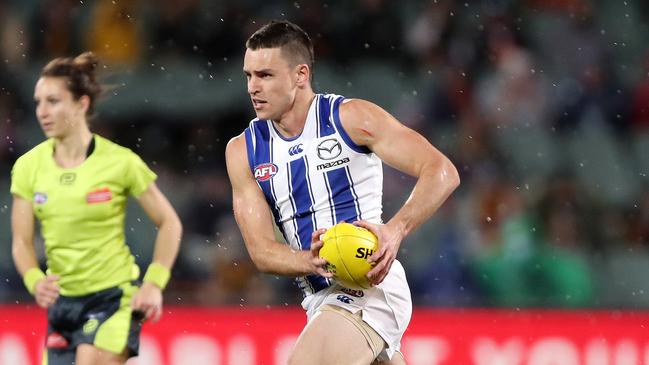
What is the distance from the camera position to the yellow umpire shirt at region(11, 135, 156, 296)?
6.34 metres

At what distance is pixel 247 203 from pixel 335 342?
0.75 meters

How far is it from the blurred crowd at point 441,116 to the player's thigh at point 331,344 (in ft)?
13.3

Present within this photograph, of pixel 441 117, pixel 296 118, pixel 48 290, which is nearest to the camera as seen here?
pixel 296 118

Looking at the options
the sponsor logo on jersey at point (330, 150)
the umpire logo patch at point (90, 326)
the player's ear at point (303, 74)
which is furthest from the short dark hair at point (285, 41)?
the umpire logo patch at point (90, 326)

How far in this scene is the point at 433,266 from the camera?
10016mm

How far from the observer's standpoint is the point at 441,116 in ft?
37.1

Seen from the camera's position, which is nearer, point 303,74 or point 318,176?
point 318,176

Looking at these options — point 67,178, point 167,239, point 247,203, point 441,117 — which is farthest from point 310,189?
point 441,117

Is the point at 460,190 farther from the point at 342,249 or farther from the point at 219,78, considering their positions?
the point at 342,249

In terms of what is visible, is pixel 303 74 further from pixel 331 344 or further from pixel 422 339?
A: pixel 422 339

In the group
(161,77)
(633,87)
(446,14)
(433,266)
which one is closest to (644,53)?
(633,87)

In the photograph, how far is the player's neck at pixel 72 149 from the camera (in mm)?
6473

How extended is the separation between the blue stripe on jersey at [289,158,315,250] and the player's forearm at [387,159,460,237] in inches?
19.1

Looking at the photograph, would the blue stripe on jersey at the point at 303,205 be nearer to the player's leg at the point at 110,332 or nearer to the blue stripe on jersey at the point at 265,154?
the blue stripe on jersey at the point at 265,154
